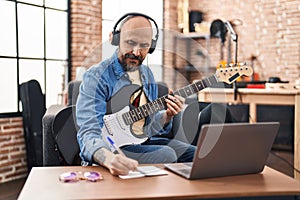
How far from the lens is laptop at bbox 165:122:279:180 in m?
1.24

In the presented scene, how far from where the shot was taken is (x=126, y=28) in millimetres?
1551

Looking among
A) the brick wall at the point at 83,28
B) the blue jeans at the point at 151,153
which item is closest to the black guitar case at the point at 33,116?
the brick wall at the point at 83,28

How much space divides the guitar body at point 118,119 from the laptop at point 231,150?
0.35 meters

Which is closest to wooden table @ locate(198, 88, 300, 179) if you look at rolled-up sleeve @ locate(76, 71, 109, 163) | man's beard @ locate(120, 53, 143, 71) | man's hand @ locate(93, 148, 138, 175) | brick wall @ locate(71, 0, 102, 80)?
man's beard @ locate(120, 53, 143, 71)

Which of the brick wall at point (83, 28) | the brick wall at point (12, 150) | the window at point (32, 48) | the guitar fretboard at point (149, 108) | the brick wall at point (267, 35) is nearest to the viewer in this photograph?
the guitar fretboard at point (149, 108)

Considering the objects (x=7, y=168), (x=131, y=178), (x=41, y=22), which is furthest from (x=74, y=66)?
(x=131, y=178)

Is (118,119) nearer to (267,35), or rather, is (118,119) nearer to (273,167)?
(273,167)

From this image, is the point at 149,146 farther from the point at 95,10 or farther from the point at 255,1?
the point at 255,1

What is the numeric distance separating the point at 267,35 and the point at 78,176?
4535mm

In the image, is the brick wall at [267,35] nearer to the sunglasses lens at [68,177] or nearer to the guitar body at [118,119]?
the guitar body at [118,119]

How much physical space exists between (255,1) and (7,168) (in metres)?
3.88

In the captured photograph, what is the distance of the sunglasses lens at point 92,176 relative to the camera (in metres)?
1.26

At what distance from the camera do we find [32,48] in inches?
146

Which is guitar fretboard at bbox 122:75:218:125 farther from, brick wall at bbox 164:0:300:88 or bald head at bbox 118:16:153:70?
brick wall at bbox 164:0:300:88
